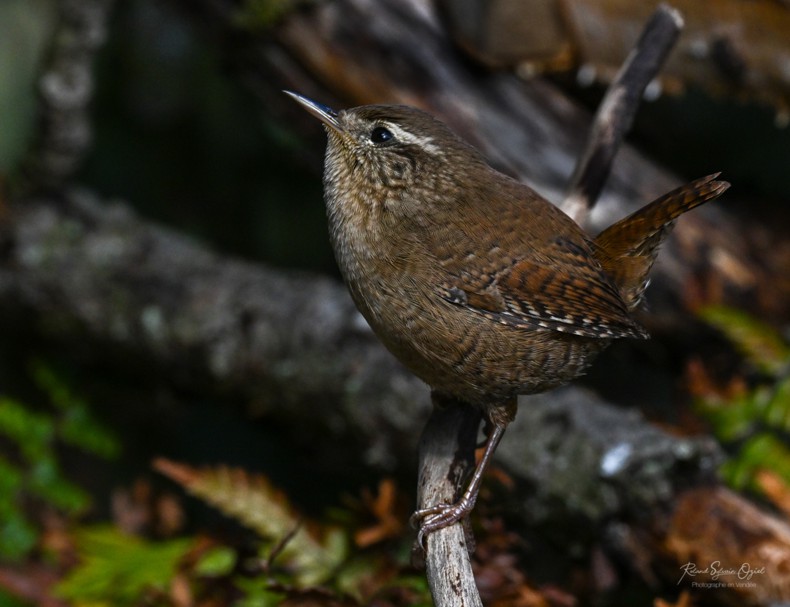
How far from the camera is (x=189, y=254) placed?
4.15 m

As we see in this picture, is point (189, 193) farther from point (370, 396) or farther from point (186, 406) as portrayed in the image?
point (370, 396)

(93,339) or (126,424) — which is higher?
(93,339)

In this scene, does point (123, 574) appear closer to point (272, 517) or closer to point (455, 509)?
point (272, 517)

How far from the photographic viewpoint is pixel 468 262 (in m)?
2.28

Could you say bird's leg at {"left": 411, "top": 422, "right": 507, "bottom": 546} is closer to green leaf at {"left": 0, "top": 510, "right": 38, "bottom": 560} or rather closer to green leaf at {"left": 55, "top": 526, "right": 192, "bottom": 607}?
green leaf at {"left": 55, "top": 526, "right": 192, "bottom": 607}

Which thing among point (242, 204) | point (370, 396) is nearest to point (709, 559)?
point (370, 396)

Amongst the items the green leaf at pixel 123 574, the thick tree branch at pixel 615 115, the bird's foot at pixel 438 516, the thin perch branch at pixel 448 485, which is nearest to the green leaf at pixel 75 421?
the green leaf at pixel 123 574

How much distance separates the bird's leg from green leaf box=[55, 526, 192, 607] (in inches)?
43.5

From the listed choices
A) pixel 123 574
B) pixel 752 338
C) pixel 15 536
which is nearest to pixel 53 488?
pixel 15 536

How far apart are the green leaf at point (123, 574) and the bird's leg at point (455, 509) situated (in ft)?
3.62

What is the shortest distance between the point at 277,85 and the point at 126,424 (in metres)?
1.77

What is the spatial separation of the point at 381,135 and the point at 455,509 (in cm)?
97

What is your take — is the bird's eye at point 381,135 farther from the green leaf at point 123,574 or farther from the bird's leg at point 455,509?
the green leaf at point 123,574

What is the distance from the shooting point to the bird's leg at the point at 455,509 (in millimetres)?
2188
